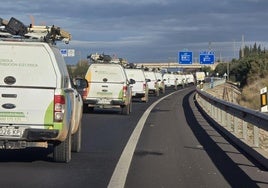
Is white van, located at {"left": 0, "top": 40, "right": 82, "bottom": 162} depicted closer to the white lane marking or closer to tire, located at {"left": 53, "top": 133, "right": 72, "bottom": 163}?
tire, located at {"left": 53, "top": 133, "right": 72, "bottom": 163}

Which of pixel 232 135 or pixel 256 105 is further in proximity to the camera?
pixel 256 105

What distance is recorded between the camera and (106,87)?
24219mm

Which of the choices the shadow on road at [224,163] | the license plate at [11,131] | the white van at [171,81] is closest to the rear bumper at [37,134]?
the license plate at [11,131]

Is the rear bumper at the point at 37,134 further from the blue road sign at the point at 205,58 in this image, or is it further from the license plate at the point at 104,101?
the blue road sign at the point at 205,58

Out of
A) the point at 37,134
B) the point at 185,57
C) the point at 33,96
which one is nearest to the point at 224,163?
the point at 37,134

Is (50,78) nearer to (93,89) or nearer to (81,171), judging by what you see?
(81,171)

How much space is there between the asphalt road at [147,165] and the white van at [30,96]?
0.60 metres

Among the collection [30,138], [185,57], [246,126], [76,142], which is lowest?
[76,142]

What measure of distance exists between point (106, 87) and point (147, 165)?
45.4ft

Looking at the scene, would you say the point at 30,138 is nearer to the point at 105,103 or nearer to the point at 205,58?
the point at 105,103

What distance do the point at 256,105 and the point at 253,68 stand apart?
43.0 metres

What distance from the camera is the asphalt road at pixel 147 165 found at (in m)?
8.84

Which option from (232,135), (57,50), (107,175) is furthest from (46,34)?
(232,135)

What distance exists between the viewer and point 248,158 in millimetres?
11391
